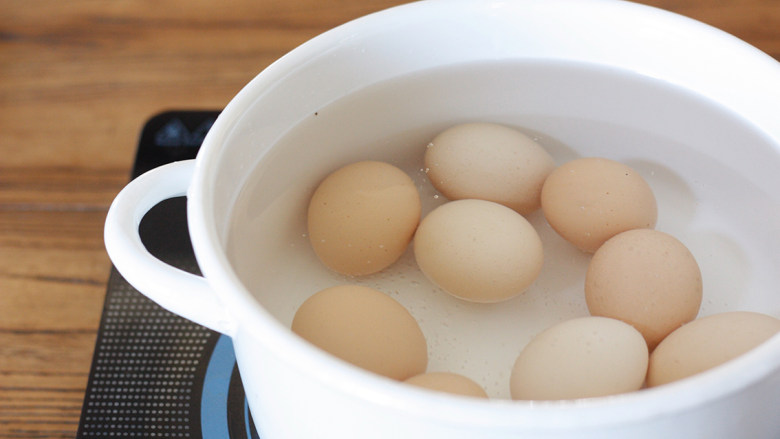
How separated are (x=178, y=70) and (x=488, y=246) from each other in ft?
1.76

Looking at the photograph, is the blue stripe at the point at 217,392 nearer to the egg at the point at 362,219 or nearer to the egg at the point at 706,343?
the egg at the point at 362,219

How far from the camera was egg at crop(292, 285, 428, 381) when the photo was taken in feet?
1.41

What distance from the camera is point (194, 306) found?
40cm

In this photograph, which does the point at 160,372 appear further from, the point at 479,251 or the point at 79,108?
the point at 79,108

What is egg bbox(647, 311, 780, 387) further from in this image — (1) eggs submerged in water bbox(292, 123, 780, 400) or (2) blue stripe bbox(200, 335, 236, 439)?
(2) blue stripe bbox(200, 335, 236, 439)

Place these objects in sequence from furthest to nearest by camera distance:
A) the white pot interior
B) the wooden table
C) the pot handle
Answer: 1. the wooden table
2. the white pot interior
3. the pot handle

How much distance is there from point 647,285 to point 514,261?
8 centimetres

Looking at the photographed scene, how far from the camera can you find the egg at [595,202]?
55 cm

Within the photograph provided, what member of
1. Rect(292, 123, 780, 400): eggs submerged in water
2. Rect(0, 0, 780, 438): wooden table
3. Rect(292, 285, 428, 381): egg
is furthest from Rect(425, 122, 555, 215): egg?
Rect(0, 0, 780, 438): wooden table

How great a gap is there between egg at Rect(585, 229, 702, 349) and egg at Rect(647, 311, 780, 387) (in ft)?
0.07

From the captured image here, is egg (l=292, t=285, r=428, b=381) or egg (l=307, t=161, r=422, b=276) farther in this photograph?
egg (l=307, t=161, r=422, b=276)

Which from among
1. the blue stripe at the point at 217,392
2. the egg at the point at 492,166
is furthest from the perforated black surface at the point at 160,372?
the egg at the point at 492,166

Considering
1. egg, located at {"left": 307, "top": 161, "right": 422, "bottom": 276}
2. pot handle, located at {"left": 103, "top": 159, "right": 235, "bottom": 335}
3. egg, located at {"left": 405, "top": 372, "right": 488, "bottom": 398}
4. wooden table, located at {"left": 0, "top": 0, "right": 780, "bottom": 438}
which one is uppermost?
pot handle, located at {"left": 103, "top": 159, "right": 235, "bottom": 335}

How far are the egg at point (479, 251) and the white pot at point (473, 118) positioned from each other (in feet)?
0.08
